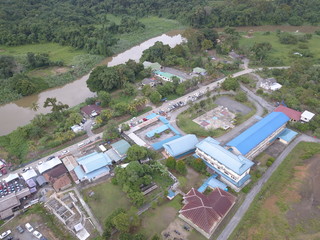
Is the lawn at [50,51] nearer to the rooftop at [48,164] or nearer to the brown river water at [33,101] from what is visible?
the brown river water at [33,101]

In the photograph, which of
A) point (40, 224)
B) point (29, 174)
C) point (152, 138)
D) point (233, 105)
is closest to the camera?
point (40, 224)

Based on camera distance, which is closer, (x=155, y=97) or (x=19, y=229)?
(x=19, y=229)

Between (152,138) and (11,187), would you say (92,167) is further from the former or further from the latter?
(152,138)

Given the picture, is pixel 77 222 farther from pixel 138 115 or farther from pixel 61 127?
pixel 138 115

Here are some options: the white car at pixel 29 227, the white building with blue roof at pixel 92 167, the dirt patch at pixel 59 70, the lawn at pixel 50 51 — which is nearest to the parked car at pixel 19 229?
the white car at pixel 29 227

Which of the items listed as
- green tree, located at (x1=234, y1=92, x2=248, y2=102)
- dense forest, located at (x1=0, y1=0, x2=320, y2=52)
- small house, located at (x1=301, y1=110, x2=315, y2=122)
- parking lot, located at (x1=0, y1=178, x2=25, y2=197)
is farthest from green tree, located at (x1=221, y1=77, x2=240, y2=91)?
parking lot, located at (x1=0, y1=178, x2=25, y2=197)

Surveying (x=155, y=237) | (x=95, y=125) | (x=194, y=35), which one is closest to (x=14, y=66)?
(x=95, y=125)

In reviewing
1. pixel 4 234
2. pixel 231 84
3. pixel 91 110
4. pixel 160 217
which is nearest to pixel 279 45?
pixel 231 84

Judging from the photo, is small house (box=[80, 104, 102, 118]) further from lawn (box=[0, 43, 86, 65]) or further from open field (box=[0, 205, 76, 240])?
lawn (box=[0, 43, 86, 65])
